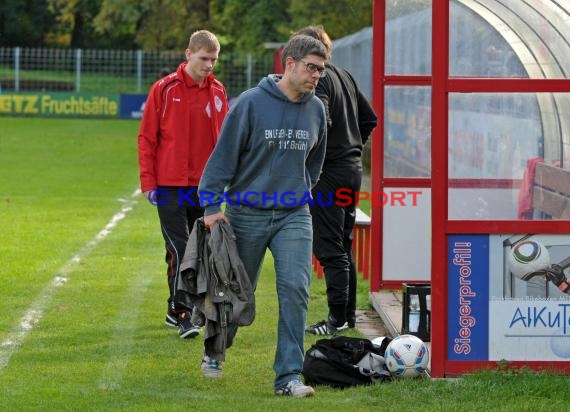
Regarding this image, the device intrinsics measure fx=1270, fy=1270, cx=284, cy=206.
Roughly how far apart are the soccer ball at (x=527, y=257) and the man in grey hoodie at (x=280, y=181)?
116cm

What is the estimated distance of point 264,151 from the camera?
6938 mm

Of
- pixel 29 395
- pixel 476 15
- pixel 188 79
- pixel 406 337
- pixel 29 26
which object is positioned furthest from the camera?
pixel 29 26

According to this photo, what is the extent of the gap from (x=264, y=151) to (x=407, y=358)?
1469mm

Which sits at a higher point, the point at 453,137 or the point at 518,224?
the point at 453,137

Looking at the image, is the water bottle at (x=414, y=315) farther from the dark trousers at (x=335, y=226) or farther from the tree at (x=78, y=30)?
the tree at (x=78, y=30)

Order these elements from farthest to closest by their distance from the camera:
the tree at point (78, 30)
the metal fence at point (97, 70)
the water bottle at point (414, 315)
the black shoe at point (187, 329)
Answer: the tree at point (78, 30) → the metal fence at point (97, 70) → the black shoe at point (187, 329) → the water bottle at point (414, 315)

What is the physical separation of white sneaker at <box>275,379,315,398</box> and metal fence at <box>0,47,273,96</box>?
Answer: 3477cm

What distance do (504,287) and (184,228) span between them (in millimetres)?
2633

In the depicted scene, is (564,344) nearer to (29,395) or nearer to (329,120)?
(329,120)

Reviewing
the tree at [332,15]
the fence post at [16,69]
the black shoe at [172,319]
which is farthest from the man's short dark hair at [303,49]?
the fence post at [16,69]

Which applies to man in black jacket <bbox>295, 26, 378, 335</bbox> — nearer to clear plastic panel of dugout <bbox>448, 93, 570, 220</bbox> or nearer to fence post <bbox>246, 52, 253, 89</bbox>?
clear plastic panel of dugout <bbox>448, 93, 570, 220</bbox>

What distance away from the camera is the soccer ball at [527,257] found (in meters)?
7.16

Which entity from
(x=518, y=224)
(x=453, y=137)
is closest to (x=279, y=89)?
(x=453, y=137)

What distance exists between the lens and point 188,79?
8.94 metres
